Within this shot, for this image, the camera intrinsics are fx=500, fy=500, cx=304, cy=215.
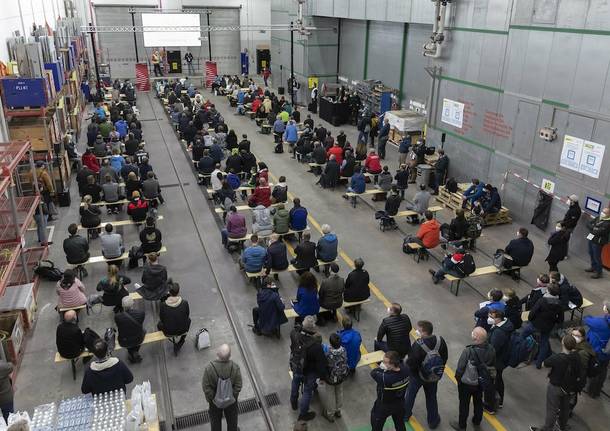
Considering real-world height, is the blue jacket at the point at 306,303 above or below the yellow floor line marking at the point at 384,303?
above

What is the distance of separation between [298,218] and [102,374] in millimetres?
6805

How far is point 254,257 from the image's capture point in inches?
404

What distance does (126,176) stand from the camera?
15219mm

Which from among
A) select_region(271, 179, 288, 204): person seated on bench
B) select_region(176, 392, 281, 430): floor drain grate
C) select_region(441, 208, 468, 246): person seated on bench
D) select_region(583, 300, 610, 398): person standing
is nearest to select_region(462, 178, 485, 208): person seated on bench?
select_region(441, 208, 468, 246): person seated on bench

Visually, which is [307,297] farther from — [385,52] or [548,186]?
[385,52]

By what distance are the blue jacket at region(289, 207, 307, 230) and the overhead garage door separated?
30161 mm

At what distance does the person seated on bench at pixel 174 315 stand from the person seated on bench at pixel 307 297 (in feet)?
6.40

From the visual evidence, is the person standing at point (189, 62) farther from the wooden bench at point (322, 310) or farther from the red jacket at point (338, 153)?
the wooden bench at point (322, 310)

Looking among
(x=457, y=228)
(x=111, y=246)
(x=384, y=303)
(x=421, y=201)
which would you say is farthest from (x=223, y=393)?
(x=421, y=201)

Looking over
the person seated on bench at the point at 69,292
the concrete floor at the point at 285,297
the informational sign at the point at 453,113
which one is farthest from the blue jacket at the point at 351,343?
the informational sign at the point at 453,113

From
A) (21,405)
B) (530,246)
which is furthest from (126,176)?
(530,246)

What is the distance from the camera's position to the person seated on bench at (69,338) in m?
7.59

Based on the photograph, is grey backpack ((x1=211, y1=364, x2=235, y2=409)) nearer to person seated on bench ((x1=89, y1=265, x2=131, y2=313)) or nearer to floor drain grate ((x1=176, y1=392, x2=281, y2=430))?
floor drain grate ((x1=176, y1=392, x2=281, y2=430))

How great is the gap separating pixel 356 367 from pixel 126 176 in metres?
10.2
